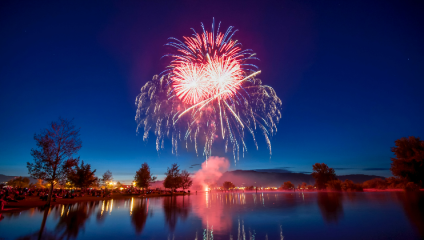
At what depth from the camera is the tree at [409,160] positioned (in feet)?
142

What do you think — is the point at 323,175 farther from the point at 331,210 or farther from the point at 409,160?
the point at 331,210

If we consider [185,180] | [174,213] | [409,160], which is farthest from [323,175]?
[174,213]

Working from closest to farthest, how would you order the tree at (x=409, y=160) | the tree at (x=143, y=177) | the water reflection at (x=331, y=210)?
the water reflection at (x=331, y=210) < the tree at (x=409, y=160) < the tree at (x=143, y=177)

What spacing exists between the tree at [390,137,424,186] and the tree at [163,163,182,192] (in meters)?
60.9

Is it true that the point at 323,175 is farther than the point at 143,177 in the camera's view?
Yes

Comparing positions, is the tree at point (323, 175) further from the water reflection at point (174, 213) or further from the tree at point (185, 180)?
the water reflection at point (174, 213)

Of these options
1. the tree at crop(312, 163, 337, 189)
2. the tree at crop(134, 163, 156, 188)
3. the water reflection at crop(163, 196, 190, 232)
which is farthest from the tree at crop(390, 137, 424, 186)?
the tree at crop(134, 163, 156, 188)

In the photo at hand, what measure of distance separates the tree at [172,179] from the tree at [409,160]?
6088 cm

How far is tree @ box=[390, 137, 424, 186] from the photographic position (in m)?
43.3

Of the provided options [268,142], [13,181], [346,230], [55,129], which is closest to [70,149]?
[55,129]

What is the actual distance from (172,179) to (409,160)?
208ft

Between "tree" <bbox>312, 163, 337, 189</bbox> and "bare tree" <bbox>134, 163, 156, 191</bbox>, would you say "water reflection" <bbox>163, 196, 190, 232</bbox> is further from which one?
"tree" <bbox>312, 163, 337, 189</bbox>

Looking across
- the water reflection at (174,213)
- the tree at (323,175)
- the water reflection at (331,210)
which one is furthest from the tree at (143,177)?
the tree at (323,175)

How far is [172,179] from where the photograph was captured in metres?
64.9
